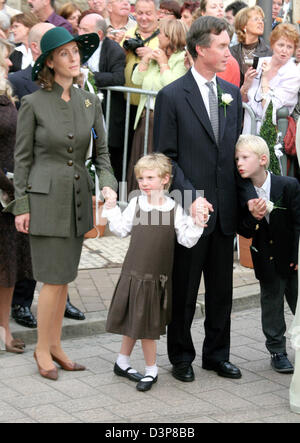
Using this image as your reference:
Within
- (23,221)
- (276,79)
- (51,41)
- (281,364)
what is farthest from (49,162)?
(276,79)

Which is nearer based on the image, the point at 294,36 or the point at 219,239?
the point at 219,239

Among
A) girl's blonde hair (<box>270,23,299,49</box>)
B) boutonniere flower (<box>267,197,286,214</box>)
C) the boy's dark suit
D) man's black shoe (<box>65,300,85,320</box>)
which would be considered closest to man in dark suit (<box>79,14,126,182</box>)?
girl's blonde hair (<box>270,23,299,49</box>)

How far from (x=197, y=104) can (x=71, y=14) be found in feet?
16.9

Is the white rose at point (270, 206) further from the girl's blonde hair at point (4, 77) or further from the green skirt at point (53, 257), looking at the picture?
the girl's blonde hair at point (4, 77)

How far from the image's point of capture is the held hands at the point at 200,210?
5129mm

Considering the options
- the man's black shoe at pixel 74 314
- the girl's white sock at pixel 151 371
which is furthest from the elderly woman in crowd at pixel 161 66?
the girl's white sock at pixel 151 371

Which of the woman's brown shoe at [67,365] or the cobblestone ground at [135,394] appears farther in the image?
the woman's brown shoe at [67,365]

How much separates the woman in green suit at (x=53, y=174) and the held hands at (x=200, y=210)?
1.79ft

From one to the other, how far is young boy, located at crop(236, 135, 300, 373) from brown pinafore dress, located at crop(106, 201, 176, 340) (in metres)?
0.57

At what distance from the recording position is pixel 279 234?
5.82 meters

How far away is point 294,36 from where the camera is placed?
28.8 feet
